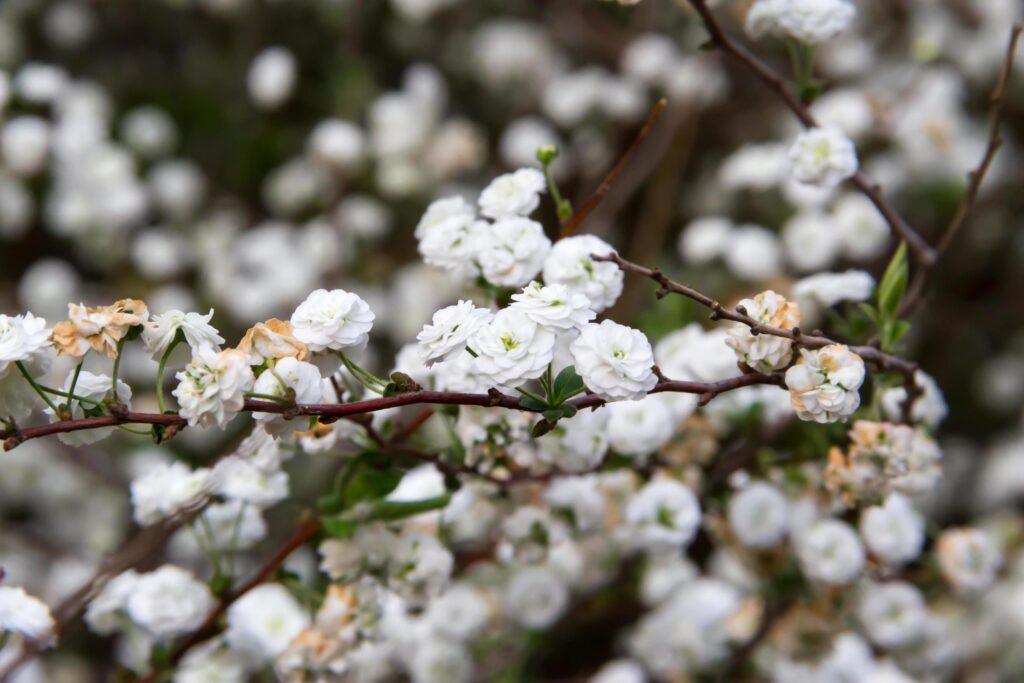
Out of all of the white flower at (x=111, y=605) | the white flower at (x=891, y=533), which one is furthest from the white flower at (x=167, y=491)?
the white flower at (x=891, y=533)

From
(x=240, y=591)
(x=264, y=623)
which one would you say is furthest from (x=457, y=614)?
(x=240, y=591)

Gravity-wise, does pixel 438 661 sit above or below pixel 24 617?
below

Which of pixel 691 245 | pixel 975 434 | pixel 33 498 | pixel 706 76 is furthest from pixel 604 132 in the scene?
pixel 33 498

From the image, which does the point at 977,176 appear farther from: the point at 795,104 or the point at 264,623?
the point at 264,623

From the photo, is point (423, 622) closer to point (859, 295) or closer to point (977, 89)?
point (859, 295)

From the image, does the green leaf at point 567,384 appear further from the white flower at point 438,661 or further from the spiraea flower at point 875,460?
the white flower at point 438,661

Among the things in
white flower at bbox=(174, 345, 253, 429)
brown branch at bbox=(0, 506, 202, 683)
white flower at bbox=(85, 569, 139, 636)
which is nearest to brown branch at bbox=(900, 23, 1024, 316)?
white flower at bbox=(174, 345, 253, 429)
